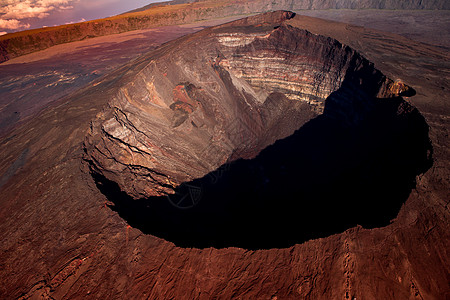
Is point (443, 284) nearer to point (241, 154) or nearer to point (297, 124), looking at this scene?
point (241, 154)

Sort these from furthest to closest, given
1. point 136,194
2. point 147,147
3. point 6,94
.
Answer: point 6,94 → point 147,147 → point 136,194

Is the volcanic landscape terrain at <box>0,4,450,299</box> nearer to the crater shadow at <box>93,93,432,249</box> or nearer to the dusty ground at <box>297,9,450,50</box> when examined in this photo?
the crater shadow at <box>93,93,432,249</box>

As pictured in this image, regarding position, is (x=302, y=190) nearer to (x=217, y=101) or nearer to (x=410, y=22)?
(x=217, y=101)

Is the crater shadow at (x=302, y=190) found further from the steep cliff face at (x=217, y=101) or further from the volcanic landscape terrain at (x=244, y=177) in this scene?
the steep cliff face at (x=217, y=101)

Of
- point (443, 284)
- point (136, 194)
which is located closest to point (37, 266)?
point (136, 194)

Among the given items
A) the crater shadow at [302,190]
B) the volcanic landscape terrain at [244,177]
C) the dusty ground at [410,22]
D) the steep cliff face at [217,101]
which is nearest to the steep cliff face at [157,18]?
the dusty ground at [410,22]

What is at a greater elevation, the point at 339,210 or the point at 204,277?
the point at 204,277

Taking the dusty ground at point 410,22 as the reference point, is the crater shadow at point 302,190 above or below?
below
